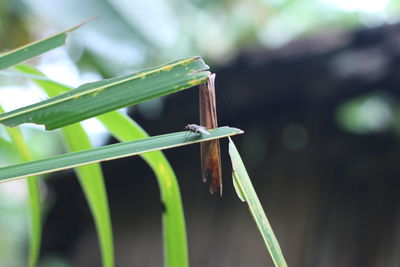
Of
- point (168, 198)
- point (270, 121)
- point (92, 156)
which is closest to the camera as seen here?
point (92, 156)

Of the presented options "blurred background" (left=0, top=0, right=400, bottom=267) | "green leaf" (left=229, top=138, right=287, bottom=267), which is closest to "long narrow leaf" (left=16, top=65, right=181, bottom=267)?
"green leaf" (left=229, top=138, right=287, bottom=267)

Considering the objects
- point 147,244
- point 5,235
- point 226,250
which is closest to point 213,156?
point 226,250

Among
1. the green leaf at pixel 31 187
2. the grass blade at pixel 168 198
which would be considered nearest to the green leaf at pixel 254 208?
the grass blade at pixel 168 198

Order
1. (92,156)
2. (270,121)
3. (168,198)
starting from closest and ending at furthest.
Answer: (92,156), (168,198), (270,121)

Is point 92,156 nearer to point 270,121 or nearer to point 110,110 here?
point 110,110

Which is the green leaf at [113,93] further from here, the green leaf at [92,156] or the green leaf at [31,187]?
the green leaf at [31,187]

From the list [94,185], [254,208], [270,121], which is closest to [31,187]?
[94,185]
